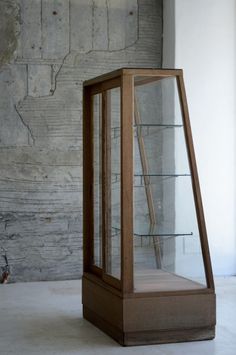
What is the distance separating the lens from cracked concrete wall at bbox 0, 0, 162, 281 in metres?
6.61


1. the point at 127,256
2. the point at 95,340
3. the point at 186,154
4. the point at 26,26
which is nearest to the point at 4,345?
the point at 95,340

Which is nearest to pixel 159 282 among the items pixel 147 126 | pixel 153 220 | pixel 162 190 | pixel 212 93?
pixel 153 220

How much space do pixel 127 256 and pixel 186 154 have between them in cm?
71

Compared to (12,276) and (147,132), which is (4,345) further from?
(12,276)

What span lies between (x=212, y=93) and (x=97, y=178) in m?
2.25

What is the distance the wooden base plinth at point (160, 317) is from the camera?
4.43m

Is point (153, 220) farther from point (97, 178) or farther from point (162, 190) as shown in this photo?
point (97, 178)


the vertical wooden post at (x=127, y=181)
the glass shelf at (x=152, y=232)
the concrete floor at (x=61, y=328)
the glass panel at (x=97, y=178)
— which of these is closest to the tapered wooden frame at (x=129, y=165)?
the vertical wooden post at (x=127, y=181)

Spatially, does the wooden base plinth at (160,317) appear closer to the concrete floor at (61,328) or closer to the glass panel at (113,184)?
the concrete floor at (61,328)

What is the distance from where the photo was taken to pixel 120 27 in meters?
6.88

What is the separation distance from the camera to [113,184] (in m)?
4.72

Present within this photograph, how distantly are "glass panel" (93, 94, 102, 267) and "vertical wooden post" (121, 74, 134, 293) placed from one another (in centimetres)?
52

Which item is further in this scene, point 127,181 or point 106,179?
point 106,179

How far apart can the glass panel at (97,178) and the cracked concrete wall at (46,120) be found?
5.39 ft
